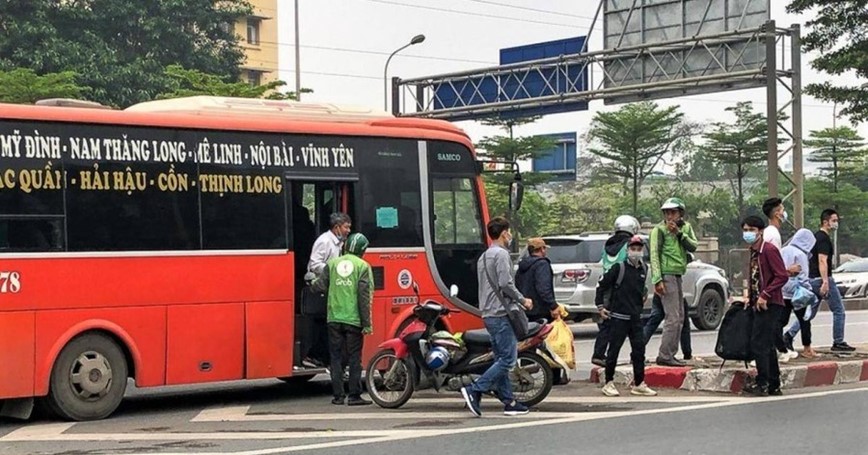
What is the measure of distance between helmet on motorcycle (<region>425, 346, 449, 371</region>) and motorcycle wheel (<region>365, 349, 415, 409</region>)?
0.68 feet

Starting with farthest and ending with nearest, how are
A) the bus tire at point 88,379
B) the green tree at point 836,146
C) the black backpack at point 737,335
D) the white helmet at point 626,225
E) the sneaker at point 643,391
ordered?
the green tree at point 836,146, the white helmet at point 626,225, the sneaker at point 643,391, the black backpack at point 737,335, the bus tire at point 88,379

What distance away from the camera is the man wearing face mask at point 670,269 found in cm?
1310

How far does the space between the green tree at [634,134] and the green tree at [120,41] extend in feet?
50.9

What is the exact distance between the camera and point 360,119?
13.7 metres

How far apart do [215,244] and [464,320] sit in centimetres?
317

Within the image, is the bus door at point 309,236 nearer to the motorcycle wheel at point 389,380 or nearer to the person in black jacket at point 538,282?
the motorcycle wheel at point 389,380

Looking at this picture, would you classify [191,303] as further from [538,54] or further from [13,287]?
[538,54]

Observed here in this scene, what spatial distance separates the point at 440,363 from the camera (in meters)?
11.5

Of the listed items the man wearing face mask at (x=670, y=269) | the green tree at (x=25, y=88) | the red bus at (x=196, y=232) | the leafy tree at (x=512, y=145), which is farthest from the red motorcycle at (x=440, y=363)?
the leafy tree at (x=512, y=145)

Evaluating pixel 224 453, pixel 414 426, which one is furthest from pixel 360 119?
pixel 224 453

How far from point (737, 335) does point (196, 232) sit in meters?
5.37

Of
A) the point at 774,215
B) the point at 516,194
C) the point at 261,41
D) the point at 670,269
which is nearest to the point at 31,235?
the point at 516,194

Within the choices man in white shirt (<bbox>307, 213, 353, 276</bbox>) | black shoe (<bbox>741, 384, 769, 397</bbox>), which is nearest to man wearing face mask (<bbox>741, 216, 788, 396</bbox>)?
black shoe (<bbox>741, 384, 769, 397</bbox>)

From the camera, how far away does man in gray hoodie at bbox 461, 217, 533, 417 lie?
10.8 meters
